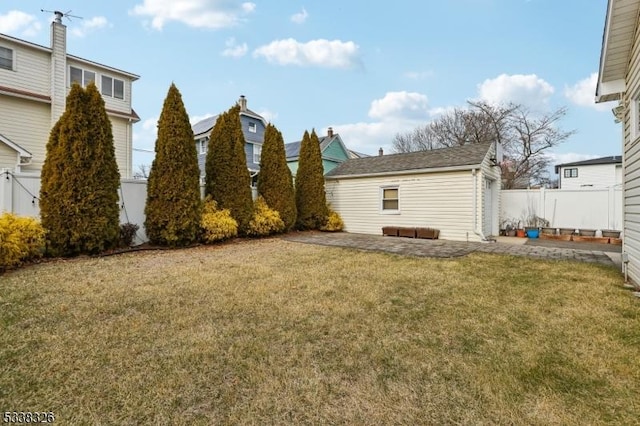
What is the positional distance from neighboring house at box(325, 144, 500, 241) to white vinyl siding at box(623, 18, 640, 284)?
457 cm

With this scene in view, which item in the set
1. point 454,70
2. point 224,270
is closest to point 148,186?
point 224,270

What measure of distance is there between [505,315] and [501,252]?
15.6 feet

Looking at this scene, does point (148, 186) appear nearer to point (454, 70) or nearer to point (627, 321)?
point (627, 321)

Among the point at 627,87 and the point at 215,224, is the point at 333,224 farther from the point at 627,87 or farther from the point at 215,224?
the point at 627,87

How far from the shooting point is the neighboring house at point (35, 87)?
1150 cm

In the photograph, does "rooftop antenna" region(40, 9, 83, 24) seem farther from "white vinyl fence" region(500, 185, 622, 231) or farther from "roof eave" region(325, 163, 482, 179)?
"white vinyl fence" region(500, 185, 622, 231)

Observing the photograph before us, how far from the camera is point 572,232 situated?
11.5 metres

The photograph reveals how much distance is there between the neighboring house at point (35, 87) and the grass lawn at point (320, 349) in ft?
31.6

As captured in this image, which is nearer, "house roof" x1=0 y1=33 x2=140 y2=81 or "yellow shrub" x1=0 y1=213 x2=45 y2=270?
"yellow shrub" x1=0 y1=213 x2=45 y2=270

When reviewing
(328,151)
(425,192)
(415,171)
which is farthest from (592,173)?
(415,171)

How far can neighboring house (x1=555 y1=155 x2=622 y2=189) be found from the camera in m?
26.5

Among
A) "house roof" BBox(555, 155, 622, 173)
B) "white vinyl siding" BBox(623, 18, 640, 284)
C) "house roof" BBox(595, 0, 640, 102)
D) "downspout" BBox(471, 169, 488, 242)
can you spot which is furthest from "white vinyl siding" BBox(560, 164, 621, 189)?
"white vinyl siding" BBox(623, 18, 640, 284)

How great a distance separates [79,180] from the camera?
280 inches

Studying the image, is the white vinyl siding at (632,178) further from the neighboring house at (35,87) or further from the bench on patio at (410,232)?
the neighboring house at (35,87)
